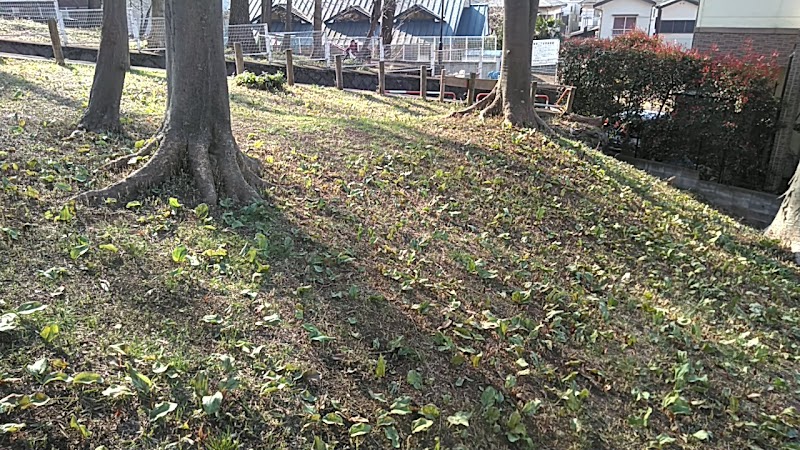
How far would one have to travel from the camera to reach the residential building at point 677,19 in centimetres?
3112

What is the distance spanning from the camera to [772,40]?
13672 mm

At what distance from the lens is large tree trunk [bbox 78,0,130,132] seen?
248 inches

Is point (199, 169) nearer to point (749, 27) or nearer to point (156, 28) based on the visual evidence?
point (156, 28)

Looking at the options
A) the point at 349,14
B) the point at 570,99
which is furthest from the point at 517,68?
the point at 349,14

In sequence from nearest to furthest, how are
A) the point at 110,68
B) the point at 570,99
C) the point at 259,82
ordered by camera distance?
the point at 110,68 → the point at 259,82 → the point at 570,99

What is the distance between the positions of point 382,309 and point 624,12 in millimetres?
37076

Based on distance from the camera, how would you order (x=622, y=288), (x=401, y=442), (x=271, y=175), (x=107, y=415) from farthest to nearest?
(x=271, y=175) < (x=622, y=288) < (x=401, y=442) < (x=107, y=415)

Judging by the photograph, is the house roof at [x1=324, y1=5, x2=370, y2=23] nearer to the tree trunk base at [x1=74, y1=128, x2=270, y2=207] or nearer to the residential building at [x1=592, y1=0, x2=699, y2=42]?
the residential building at [x1=592, y1=0, x2=699, y2=42]

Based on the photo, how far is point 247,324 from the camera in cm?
342

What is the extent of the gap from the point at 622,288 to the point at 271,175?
361cm

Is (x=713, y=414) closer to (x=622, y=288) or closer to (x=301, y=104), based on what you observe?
(x=622, y=288)

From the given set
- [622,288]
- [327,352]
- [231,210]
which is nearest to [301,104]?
[231,210]

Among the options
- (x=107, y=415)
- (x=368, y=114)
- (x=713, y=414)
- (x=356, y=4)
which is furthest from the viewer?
(x=356, y=4)

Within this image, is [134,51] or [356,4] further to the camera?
[356,4]
